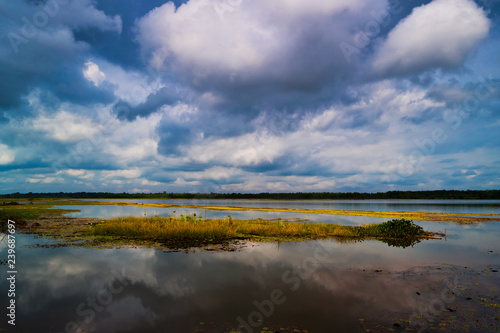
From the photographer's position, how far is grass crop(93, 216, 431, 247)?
2370 centimetres

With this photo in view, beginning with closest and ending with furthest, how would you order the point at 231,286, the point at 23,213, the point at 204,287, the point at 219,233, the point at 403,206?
the point at 204,287 → the point at 231,286 → the point at 219,233 → the point at 23,213 → the point at 403,206

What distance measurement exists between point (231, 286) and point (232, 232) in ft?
45.4

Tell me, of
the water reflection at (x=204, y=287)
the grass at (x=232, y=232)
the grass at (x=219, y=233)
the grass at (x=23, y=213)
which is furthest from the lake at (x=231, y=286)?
the grass at (x=23, y=213)

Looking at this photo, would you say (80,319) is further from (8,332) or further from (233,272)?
(233,272)

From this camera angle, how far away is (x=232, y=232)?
26.0m

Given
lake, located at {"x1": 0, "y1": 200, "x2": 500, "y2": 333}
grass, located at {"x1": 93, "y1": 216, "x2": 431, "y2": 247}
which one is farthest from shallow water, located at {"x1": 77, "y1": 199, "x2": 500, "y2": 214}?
lake, located at {"x1": 0, "y1": 200, "x2": 500, "y2": 333}

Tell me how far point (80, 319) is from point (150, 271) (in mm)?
5376

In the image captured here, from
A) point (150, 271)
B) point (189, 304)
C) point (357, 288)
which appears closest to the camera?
point (189, 304)

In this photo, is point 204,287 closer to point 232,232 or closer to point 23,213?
point 232,232

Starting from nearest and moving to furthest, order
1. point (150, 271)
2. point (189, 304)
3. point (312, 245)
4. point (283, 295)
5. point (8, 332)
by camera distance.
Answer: point (8, 332) → point (189, 304) → point (283, 295) → point (150, 271) → point (312, 245)

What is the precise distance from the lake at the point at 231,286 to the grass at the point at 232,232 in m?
4.64

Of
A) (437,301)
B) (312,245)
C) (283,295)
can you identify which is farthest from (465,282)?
(312,245)

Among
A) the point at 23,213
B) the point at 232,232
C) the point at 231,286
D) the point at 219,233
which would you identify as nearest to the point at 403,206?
the point at 232,232

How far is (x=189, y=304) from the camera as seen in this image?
1022 cm
